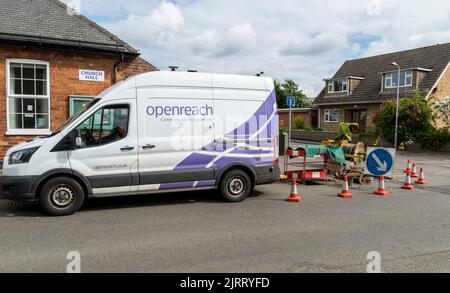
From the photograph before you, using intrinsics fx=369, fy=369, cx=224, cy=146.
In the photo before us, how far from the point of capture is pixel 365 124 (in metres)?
33.1

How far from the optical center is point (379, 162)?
9922mm

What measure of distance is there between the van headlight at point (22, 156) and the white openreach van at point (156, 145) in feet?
0.06

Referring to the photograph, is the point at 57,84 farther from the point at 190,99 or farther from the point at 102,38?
the point at 190,99

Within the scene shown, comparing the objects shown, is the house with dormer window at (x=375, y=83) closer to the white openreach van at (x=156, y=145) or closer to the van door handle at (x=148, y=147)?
the white openreach van at (x=156, y=145)

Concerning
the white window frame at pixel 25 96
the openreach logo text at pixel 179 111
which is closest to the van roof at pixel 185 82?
the openreach logo text at pixel 179 111

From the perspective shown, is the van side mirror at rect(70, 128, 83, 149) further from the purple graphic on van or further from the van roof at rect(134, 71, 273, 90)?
the purple graphic on van

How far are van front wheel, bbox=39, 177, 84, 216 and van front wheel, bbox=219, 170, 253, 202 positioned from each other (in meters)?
2.85

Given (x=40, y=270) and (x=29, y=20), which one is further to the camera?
(x=29, y=20)

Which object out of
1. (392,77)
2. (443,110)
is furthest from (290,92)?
(443,110)

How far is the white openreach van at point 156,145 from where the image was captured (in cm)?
660

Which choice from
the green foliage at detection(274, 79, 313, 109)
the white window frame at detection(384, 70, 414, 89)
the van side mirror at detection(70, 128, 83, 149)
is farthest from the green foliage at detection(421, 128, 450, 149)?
the green foliage at detection(274, 79, 313, 109)
